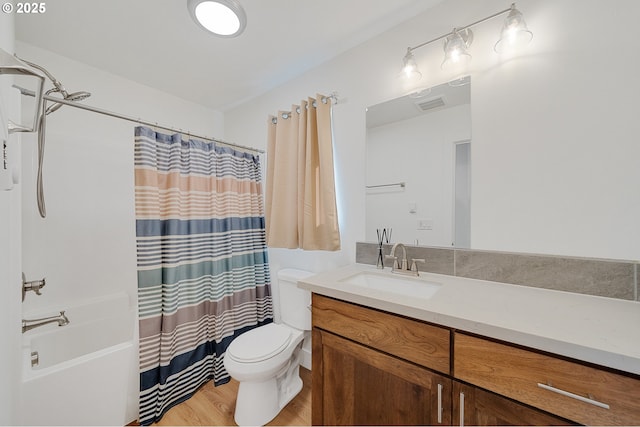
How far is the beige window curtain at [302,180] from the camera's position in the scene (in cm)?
162

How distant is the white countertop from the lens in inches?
23.9

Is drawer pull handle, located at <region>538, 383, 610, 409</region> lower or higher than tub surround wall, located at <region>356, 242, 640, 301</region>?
lower

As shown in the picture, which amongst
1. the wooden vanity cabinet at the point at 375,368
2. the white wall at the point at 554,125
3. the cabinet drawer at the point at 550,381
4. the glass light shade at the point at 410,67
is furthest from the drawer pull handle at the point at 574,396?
the glass light shade at the point at 410,67

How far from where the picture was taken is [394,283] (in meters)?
1.29

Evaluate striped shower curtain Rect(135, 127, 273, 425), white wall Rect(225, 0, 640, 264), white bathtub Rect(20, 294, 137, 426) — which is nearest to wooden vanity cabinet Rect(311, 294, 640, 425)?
white wall Rect(225, 0, 640, 264)

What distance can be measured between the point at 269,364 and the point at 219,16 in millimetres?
1973

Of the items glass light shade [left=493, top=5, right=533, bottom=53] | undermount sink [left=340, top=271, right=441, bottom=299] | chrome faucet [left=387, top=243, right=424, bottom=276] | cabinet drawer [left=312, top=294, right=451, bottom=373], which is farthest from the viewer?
chrome faucet [left=387, top=243, right=424, bottom=276]

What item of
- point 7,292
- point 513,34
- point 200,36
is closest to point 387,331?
point 7,292

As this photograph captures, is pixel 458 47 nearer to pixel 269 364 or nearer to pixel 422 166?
pixel 422 166

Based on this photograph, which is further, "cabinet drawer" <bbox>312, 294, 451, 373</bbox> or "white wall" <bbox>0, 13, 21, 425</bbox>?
"cabinet drawer" <bbox>312, 294, 451, 373</bbox>

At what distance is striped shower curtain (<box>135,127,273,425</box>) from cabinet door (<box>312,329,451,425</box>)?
1.00 m

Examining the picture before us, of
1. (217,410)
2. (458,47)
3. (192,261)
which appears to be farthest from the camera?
(192,261)

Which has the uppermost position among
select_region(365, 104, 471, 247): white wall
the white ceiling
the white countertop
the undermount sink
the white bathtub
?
the white ceiling

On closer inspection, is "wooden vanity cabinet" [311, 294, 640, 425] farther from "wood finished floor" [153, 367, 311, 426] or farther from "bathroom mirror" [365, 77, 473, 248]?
"bathroom mirror" [365, 77, 473, 248]
